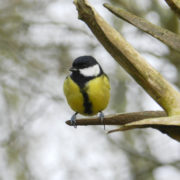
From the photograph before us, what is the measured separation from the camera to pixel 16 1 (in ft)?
14.8

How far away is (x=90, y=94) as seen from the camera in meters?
2.55

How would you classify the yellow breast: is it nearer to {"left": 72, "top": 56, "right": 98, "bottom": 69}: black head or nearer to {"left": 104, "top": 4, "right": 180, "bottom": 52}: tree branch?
{"left": 72, "top": 56, "right": 98, "bottom": 69}: black head

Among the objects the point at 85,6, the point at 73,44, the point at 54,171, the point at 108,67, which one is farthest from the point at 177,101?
the point at 54,171

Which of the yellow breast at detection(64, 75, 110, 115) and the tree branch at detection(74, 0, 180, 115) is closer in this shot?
the tree branch at detection(74, 0, 180, 115)

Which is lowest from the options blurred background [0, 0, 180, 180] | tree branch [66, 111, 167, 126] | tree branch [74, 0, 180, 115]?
blurred background [0, 0, 180, 180]

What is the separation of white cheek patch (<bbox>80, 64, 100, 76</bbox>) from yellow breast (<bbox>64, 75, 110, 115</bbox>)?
5cm

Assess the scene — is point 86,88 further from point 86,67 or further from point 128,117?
point 128,117

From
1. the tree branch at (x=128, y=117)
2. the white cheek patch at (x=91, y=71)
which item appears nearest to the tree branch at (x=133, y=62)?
the tree branch at (x=128, y=117)

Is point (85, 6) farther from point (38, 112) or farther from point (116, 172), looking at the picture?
point (116, 172)

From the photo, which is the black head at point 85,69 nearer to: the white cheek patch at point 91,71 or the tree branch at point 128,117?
the white cheek patch at point 91,71

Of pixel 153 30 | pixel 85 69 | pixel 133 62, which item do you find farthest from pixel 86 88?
pixel 133 62

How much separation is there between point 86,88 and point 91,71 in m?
0.21

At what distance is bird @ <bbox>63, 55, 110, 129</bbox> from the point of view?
8.34 feet

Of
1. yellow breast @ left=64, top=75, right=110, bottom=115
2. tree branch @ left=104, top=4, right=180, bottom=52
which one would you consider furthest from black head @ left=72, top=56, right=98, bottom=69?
tree branch @ left=104, top=4, right=180, bottom=52
